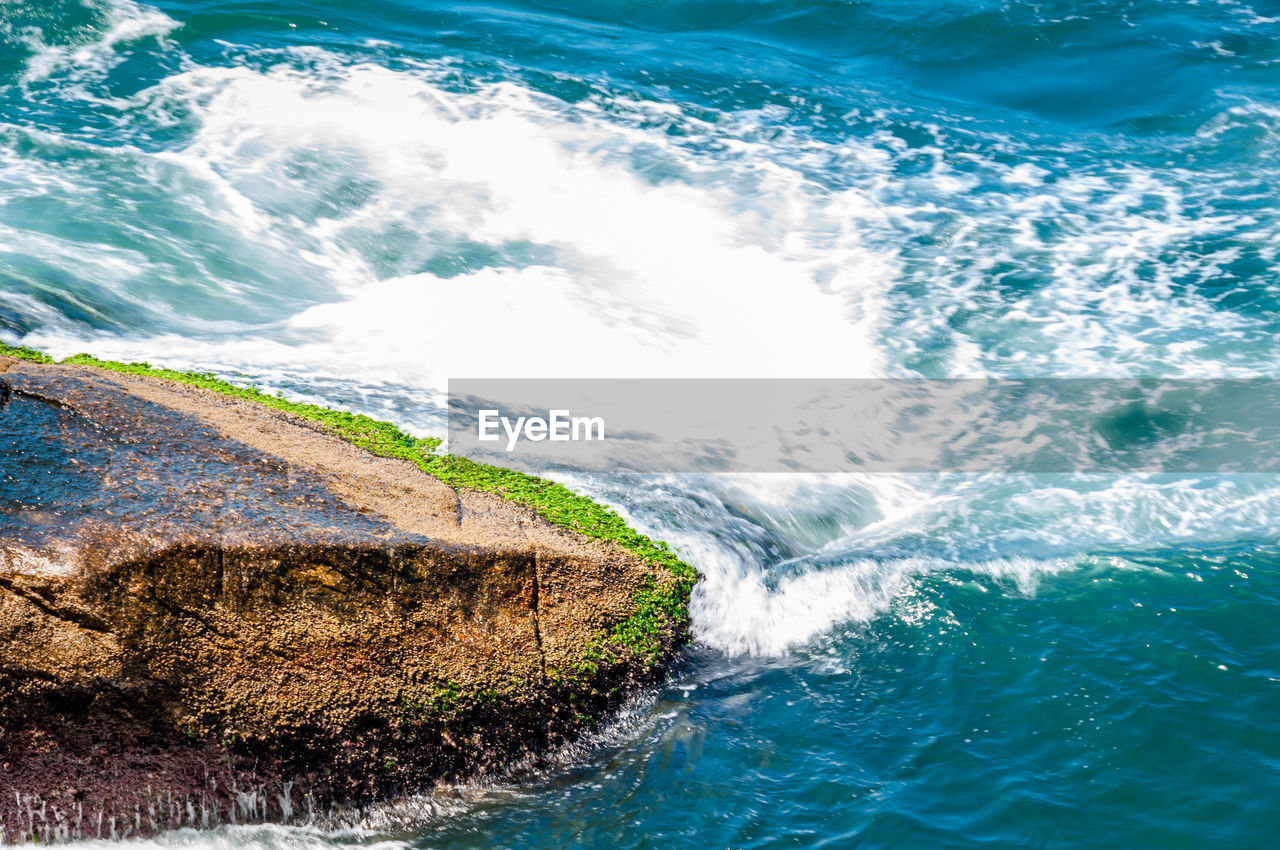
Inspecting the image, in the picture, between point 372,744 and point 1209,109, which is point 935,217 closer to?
point 1209,109

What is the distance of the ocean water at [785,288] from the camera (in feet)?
20.8

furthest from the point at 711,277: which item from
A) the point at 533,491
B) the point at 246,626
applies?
the point at 246,626

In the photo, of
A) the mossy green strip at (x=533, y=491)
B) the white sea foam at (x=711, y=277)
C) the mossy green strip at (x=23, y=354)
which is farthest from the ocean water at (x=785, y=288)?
the mossy green strip at (x=23, y=354)

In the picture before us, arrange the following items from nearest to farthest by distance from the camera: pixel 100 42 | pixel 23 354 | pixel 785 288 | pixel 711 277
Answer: pixel 23 354
pixel 785 288
pixel 711 277
pixel 100 42

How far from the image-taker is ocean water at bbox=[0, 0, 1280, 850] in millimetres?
6328

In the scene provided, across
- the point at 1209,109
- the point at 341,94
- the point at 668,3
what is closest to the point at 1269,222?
the point at 1209,109

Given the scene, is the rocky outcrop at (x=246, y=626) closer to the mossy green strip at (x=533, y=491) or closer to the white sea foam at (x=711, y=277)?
the mossy green strip at (x=533, y=491)

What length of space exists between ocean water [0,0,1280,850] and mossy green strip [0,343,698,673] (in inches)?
12.7

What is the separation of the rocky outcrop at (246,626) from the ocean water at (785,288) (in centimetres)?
39

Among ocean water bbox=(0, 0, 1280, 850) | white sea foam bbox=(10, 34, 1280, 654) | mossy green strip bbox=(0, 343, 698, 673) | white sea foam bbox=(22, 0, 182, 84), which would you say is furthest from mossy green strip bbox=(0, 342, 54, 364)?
white sea foam bbox=(22, 0, 182, 84)

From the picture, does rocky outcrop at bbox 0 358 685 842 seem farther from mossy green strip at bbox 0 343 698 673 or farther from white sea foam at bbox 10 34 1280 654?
white sea foam at bbox 10 34 1280 654

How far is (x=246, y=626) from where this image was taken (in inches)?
235

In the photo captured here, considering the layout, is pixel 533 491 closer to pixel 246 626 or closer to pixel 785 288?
pixel 246 626

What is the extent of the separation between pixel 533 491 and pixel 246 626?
263 cm
